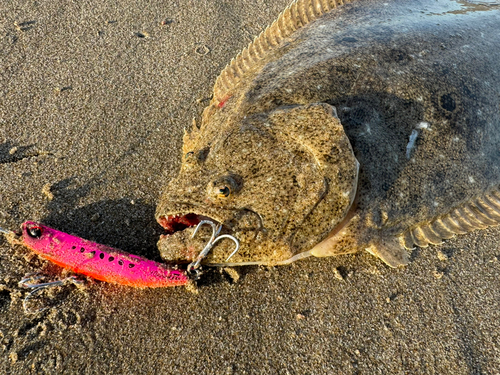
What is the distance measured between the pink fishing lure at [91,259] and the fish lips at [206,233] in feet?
0.52

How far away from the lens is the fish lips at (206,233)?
2.50m

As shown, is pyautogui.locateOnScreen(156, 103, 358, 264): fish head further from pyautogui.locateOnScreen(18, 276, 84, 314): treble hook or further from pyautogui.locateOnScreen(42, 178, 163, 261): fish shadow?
pyautogui.locateOnScreen(18, 276, 84, 314): treble hook

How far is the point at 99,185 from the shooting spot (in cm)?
325

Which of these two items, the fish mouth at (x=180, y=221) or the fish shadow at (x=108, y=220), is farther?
the fish shadow at (x=108, y=220)

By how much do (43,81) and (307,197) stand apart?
3094 mm

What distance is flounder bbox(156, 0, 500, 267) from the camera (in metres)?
2.57

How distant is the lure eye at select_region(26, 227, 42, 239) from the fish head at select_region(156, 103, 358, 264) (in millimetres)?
780

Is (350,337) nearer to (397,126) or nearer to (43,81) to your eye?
(397,126)

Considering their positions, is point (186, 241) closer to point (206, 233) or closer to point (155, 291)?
point (206, 233)

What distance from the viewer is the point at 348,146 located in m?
2.71

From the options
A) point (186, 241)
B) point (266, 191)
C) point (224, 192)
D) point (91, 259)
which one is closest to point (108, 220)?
point (91, 259)

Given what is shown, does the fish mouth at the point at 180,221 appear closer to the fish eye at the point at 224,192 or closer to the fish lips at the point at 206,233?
the fish lips at the point at 206,233

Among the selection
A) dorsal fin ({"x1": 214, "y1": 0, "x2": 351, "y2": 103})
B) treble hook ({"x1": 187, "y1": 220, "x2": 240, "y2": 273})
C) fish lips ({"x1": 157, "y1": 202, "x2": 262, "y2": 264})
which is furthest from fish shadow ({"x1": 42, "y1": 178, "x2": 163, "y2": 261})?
dorsal fin ({"x1": 214, "y1": 0, "x2": 351, "y2": 103})

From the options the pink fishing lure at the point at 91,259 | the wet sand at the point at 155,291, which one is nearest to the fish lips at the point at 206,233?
the pink fishing lure at the point at 91,259
